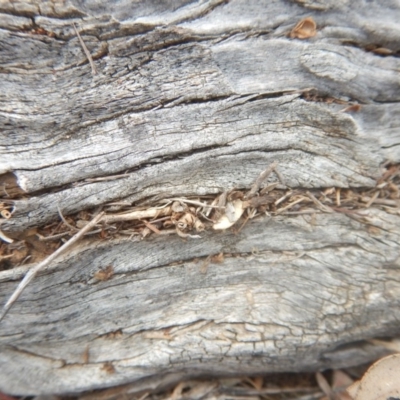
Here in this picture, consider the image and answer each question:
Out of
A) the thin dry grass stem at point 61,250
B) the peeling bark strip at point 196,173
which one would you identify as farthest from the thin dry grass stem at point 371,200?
the thin dry grass stem at point 61,250

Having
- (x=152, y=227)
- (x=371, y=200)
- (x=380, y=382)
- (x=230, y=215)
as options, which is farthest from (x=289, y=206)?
(x=380, y=382)

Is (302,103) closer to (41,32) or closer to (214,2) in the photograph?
(214,2)

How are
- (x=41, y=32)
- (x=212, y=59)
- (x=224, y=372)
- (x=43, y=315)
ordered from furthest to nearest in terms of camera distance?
(x=224, y=372), (x=43, y=315), (x=212, y=59), (x=41, y=32)

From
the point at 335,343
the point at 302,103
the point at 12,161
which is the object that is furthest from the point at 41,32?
the point at 335,343

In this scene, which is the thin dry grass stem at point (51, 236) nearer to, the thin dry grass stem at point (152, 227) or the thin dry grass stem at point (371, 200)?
the thin dry grass stem at point (152, 227)

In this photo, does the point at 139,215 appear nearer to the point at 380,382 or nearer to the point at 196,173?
the point at 196,173

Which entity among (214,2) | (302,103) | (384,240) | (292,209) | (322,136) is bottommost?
(384,240)
